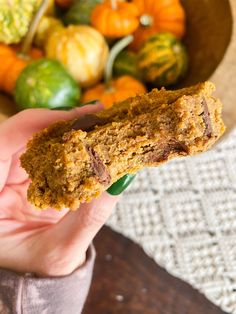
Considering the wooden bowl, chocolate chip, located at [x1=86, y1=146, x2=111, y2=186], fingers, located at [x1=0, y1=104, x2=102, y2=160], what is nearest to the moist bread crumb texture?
chocolate chip, located at [x1=86, y1=146, x2=111, y2=186]

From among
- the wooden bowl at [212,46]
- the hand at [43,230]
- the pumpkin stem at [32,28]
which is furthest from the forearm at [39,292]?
the pumpkin stem at [32,28]

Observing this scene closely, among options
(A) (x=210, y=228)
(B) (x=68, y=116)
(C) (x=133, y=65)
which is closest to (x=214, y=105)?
(B) (x=68, y=116)

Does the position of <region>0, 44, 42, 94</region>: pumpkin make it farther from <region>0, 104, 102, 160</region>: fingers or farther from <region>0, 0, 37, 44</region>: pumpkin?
<region>0, 104, 102, 160</region>: fingers

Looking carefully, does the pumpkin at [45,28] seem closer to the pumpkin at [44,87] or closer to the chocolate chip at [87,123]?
the pumpkin at [44,87]

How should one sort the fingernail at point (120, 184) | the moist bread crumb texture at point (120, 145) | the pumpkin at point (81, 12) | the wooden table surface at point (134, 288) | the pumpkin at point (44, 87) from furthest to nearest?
1. the pumpkin at point (81, 12)
2. the pumpkin at point (44, 87)
3. the wooden table surface at point (134, 288)
4. the fingernail at point (120, 184)
5. the moist bread crumb texture at point (120, 145)

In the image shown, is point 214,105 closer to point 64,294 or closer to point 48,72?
point 64,294

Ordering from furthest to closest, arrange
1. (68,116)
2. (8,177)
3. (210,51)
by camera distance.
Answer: (210,51)
(8,177)
(68,116)

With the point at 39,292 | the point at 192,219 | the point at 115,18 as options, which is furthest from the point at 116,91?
the point at 39,292
